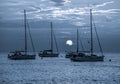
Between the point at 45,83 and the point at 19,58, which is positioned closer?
the point at 45,83

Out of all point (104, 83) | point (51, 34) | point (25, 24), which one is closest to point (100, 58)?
point (25, 24)

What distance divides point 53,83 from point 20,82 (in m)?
5.47

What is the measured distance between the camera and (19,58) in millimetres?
135000

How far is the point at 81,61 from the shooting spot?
380 ft

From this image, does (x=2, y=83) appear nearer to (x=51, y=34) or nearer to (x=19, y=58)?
(x=19, y=58)

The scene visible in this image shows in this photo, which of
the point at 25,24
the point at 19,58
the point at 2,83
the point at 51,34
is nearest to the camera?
the point at 2,83

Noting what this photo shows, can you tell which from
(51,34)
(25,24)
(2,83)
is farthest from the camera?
(51,34)

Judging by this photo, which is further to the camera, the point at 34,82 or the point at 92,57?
the point at 92,57

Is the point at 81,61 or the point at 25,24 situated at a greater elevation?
the point at 25,24

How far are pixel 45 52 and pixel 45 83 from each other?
119m

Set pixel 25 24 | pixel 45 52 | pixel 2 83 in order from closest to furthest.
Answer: pixel 2 83 < pixel 25 24 < pixel 45 52

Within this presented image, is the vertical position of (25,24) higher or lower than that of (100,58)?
higher

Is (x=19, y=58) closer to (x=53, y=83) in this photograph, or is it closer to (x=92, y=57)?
(x=92, y=57)

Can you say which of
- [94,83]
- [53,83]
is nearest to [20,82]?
[53,83]
